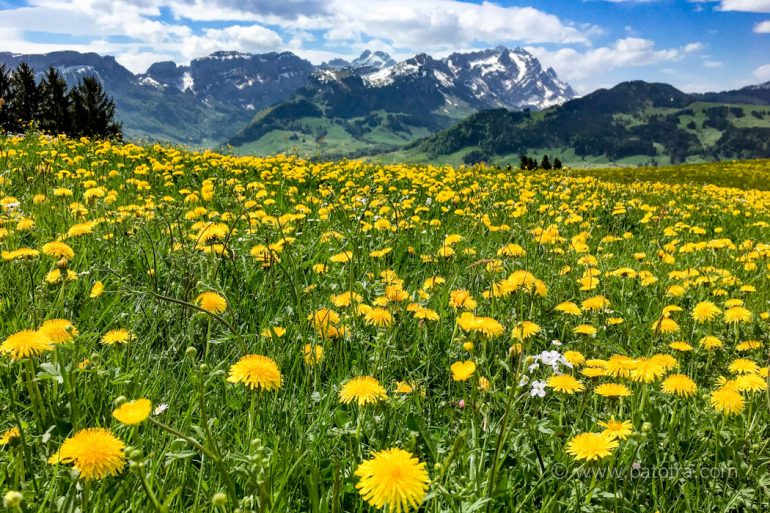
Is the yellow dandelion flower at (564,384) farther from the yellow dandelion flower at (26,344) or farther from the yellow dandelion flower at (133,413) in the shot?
the yellow dandelion flower at (26,344)

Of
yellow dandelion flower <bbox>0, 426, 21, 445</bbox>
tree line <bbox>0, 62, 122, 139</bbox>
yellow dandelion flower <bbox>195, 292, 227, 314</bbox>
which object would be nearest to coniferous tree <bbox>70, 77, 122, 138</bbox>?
tree line <bbox>0, 62, 122, 139</bbox>

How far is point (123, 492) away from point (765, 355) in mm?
3802

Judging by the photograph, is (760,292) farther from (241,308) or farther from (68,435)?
(68,435)

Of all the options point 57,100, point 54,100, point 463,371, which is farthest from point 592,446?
point 57,100

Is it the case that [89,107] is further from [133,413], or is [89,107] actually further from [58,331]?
[133,413]

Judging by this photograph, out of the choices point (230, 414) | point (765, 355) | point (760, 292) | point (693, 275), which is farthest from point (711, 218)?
point (230, 414)

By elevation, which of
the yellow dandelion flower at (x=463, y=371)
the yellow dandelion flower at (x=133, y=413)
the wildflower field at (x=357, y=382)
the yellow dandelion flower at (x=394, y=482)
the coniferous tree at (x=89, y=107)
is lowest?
the wildflower field at (x=357, y=382)

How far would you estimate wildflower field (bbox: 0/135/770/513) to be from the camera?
5.01 ft

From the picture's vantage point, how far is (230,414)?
2.13 m

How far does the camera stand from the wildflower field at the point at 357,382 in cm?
153

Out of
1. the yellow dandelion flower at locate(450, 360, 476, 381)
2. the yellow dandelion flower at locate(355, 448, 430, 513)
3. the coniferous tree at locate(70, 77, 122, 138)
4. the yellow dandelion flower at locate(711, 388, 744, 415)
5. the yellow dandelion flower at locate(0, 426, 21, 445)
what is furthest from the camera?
the coniferous tree at locate(70, 77, 122, 138)

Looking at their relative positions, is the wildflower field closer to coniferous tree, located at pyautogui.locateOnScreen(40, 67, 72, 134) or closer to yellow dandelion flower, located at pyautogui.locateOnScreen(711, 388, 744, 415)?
yellow dandelion flower, located at pyautogui.locateOnScreen(711, 388, 744, 415)

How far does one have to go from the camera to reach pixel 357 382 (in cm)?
178

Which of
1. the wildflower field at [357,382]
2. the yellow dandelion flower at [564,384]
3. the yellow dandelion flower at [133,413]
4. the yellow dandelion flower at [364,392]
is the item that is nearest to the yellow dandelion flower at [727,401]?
the wildflower field at [357,382]
